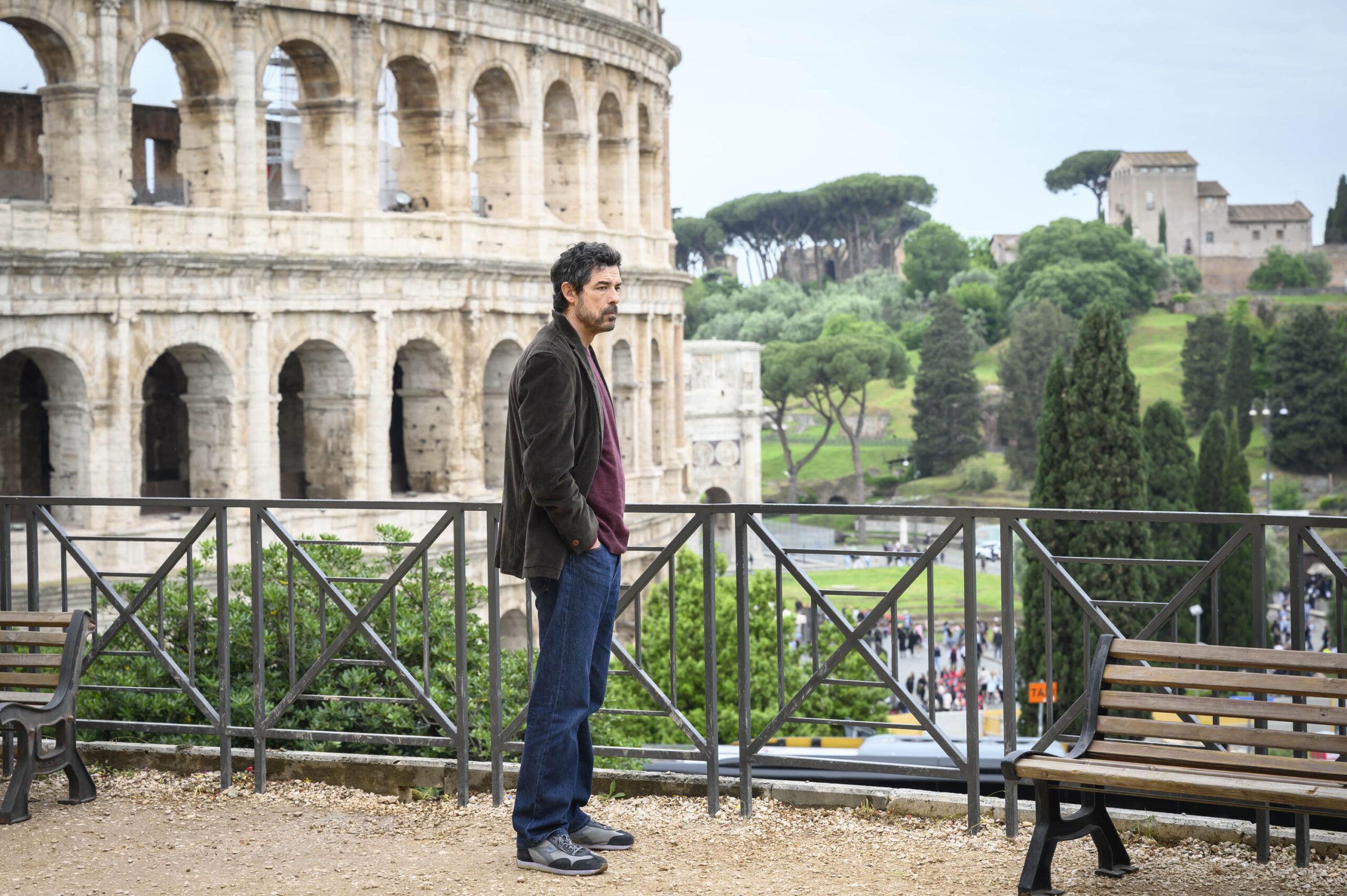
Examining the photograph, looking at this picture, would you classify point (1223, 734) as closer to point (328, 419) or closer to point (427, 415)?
point (328, 419)

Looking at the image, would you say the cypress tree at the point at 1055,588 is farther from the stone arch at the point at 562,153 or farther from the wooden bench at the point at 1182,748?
the wooden bench at the point at 1182,748

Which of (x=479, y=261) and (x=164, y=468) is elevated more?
(x=479, y=261)

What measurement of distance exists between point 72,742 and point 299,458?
76.1ft

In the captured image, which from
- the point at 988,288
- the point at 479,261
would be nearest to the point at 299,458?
the point at 479,261

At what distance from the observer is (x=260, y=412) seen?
25312mm

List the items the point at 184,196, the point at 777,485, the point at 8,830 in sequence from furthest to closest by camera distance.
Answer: the point at 777,485
the point at 184,196
the point at 8,830

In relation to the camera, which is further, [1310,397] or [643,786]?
[1310,397]

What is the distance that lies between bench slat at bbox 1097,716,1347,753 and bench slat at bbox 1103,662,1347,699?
0.13 m

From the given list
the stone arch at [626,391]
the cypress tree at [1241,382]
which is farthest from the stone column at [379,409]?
the cypress tree at [1241,382]

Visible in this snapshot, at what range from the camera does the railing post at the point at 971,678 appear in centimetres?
595

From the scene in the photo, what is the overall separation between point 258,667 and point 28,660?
0.92m

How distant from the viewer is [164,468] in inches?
1104

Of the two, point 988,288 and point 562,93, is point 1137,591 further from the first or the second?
point 988,288

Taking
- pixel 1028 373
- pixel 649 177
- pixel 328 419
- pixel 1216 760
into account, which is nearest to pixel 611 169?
pixel 649 177
